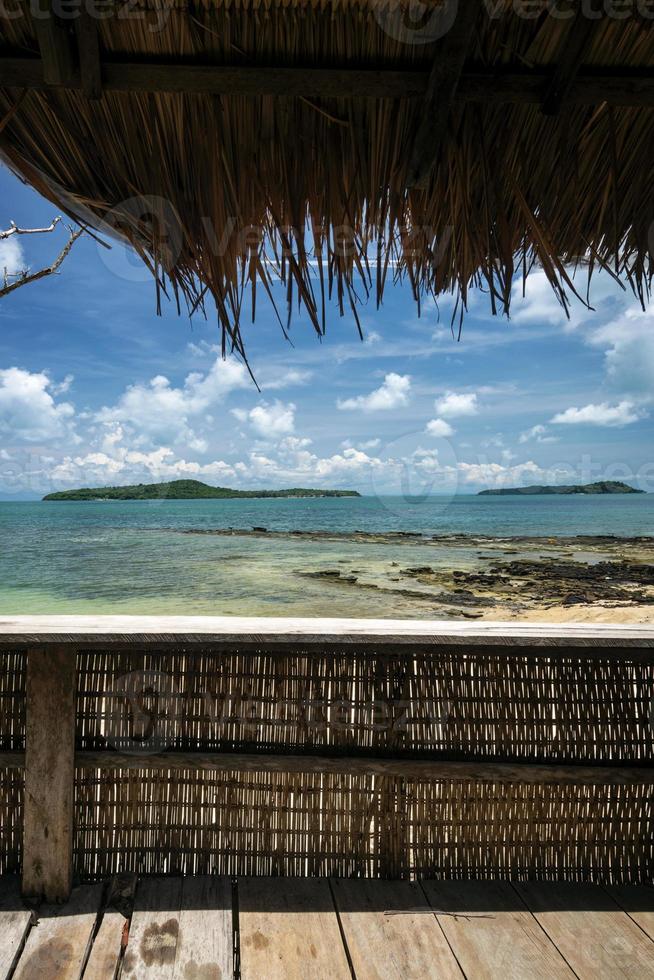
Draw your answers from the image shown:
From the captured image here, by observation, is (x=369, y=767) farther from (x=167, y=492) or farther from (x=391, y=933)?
(x=167, y=492)

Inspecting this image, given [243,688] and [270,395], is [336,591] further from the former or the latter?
[270,395]

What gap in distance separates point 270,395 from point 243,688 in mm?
54770

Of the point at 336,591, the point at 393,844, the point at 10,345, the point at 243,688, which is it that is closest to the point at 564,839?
the point at 393,844

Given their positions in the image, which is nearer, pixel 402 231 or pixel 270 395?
pixel 402 231

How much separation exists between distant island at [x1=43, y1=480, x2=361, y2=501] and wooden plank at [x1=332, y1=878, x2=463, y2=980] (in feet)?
168

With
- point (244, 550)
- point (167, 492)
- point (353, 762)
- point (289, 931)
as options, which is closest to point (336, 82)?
point (353, 762)

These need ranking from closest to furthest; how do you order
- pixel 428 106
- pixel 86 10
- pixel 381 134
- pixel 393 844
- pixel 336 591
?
pixel 86 10 < pixel 428 106 < pixel 381 134 < pixel 393 844 < pixel 336 591

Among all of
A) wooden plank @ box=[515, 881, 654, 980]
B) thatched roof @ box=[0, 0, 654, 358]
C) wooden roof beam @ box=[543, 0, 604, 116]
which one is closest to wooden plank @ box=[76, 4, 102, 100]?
thatched roof @ box=[0, 0, 654, 358]

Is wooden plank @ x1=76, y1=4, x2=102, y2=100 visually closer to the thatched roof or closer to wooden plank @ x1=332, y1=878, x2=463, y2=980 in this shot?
the thatched roof

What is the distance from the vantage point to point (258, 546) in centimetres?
2895

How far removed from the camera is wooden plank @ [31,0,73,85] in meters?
0.94

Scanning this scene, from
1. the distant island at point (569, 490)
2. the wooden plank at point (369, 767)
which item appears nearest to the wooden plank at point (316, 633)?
the wooden plank at point (369, 767)

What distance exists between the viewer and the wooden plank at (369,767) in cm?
154

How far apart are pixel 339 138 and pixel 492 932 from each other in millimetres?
1835
